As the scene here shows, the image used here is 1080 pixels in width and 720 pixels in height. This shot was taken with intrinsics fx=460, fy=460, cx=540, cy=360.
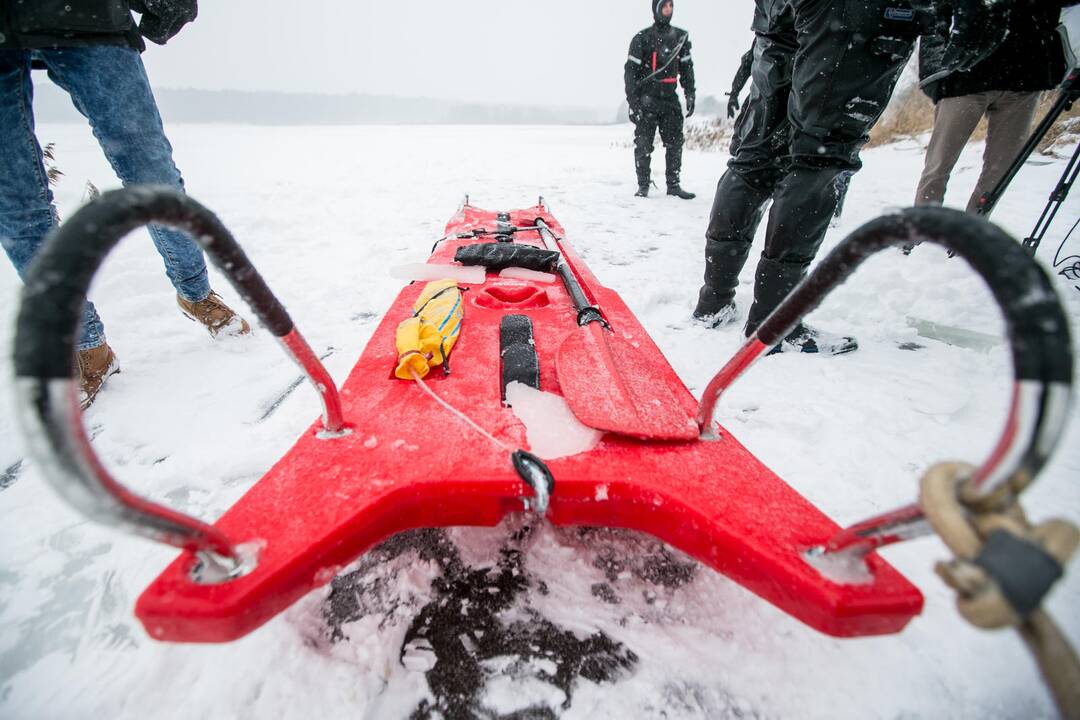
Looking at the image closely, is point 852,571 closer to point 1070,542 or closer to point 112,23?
point 1070,542

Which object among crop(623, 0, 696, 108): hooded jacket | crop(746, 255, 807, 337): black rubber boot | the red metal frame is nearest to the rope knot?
the red metal frame

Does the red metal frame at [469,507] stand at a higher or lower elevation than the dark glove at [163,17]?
lower

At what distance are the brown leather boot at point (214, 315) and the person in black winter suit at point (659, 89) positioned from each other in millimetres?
4512

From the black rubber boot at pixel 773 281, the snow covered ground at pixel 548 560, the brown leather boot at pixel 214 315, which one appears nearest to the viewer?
the snow covered ground at pixel 548 560

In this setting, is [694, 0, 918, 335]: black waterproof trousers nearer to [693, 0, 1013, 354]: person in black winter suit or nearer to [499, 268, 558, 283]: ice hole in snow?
[693, 0, 1013, 354]: person in black winter suit

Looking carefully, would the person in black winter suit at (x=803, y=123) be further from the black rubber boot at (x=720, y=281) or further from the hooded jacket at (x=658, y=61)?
the hooded jacket at (x=658, y=61)

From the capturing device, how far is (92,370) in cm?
169

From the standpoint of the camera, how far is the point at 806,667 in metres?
0.87

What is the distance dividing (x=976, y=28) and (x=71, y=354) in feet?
9.56

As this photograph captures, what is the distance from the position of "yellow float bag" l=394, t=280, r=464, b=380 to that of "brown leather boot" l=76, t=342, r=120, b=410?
1.18m

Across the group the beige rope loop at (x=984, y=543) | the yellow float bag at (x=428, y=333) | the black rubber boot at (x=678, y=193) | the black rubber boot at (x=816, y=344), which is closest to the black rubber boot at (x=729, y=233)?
the black rubber boot at (x=816, y=344)

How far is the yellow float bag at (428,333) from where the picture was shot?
50.6 inches

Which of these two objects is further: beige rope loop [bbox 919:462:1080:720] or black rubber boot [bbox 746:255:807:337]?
black rubber boot [bbox 746:255:807:337]

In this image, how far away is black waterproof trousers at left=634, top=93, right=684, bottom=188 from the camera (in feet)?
17.4
